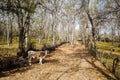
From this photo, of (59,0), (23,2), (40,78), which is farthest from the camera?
(59,0)

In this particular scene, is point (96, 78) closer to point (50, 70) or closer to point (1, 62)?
point (50, 70)

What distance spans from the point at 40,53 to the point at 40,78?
309 inches

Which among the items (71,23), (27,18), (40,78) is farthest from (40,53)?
(71,23)

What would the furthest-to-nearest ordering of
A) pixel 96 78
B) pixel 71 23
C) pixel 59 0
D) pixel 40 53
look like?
pixel 71 23
pixel 59 0
pixel 40 53
pixel 96 78

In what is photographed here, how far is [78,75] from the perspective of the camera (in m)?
17.2

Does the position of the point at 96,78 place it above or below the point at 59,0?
below

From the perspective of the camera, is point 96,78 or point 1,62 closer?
point 96,78

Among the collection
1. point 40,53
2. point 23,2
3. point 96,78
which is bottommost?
point 96,78

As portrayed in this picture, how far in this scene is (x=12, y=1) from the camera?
79.4ft

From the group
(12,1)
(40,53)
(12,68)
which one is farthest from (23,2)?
(12,68)

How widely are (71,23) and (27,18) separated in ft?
157

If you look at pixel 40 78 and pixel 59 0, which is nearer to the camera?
pixel 40 78

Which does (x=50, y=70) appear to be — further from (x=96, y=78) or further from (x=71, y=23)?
(x=71, y=23)

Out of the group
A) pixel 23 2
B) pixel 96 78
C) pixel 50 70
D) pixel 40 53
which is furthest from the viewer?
pixel 23 2
